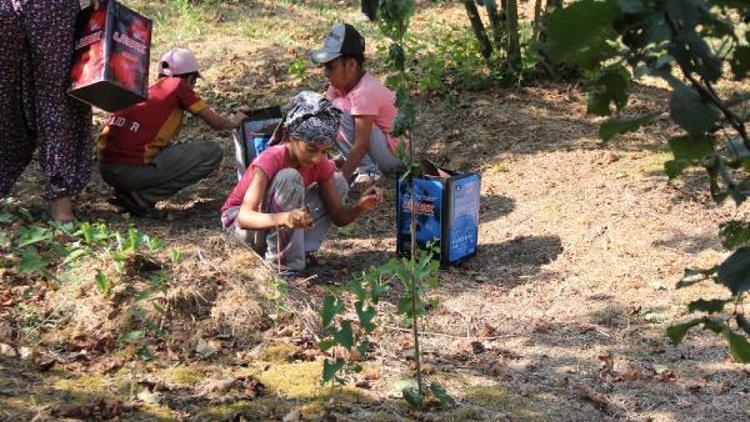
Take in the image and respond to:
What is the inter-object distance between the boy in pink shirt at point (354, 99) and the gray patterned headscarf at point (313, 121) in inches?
35.0

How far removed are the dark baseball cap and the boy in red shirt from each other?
0.58 meters

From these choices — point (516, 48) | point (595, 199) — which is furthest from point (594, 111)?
point (516, 48)

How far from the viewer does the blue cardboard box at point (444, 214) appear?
457 cm

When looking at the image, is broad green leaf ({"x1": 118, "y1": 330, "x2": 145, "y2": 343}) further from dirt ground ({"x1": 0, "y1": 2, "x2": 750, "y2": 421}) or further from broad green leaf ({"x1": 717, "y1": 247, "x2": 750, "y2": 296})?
broad green leaf ({"x1": 717, "y1": 247, "x2": 750, "y2": 296})

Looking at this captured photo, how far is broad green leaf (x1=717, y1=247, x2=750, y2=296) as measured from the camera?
1.56 metres

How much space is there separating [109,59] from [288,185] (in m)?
1.10

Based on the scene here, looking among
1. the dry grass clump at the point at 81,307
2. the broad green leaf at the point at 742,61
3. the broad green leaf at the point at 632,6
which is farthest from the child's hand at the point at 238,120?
the broad green leaf at the point at 632,6

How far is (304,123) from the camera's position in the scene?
13.9 ft

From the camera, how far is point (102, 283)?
11.4 ft

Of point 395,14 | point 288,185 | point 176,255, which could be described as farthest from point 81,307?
point 395,14

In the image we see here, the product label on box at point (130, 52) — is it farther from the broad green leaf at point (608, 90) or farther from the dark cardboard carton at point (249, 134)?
the broad green leaf at point (608, 90)

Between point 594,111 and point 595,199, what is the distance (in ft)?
12.7

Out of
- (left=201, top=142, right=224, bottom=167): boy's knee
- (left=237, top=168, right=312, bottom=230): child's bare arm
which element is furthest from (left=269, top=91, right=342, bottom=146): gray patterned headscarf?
(left=201, top=142, right=224, bottom=167): boy's knee

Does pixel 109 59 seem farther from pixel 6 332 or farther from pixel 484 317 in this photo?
pixel 484 317
